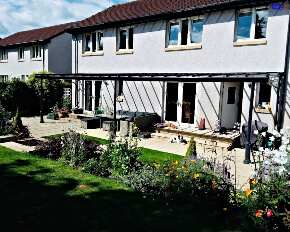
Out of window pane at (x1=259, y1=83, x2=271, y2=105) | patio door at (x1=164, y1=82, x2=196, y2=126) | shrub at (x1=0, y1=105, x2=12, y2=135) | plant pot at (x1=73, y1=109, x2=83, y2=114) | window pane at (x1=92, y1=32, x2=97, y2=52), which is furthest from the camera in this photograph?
plant pot at (x1=73, y1=109, x2=83, y2=114)

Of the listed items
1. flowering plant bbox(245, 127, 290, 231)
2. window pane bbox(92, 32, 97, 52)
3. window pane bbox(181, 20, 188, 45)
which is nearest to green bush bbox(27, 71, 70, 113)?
window pane bbox(92, 32, 97, 52)

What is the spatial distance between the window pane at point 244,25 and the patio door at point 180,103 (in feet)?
10.3

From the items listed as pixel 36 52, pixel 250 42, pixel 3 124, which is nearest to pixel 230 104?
pixel 250 42

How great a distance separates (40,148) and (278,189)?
6.36m

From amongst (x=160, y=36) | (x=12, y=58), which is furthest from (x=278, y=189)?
(x=12, y=58)

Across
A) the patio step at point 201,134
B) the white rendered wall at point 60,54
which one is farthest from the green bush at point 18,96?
the patio step at point 201,134

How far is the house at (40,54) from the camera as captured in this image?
2345 centimetres

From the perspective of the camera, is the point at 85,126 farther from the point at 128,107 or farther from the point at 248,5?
the point at 248,5

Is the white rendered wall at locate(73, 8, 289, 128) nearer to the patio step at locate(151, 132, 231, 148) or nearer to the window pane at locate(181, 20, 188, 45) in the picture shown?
the window pane at locate(181, 20, 188, 45)

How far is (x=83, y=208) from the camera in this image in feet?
14.3

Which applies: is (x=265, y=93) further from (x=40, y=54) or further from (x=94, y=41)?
(x=40, y=54)

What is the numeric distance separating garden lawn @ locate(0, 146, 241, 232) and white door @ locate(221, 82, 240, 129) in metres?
8.36

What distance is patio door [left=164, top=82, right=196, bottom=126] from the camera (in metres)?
13.4

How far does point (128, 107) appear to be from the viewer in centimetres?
1595
